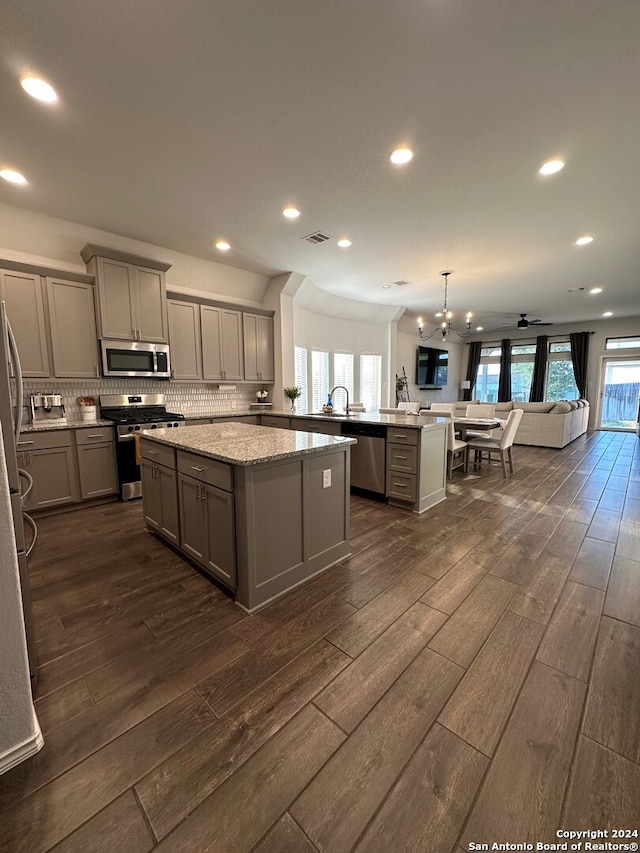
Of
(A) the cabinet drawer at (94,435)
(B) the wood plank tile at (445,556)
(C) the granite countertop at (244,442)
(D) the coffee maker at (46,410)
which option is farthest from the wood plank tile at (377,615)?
(D) the coffee maker at (46,410)

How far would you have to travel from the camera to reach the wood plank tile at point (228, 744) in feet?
3.57

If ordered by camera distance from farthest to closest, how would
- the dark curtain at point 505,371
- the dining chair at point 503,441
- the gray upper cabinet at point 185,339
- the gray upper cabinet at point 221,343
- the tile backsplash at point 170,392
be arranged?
the dark curtain at point 505,371 → the gray upper cabinet at point 221,343 → the dining chair at point 503,441 → the gray upper cabinet at point 185,339 → the tile backsplash at point 170,392

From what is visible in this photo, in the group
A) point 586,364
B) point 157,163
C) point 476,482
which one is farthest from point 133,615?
point 586,364

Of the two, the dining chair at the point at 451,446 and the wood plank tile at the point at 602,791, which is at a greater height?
the dining chair at the point at 451,446

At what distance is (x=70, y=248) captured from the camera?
3.90m

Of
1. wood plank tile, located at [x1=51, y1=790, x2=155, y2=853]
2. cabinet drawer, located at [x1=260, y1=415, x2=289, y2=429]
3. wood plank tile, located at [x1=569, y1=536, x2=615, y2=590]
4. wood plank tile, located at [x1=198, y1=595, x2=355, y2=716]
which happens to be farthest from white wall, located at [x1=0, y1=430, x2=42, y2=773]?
cabinet drawer, located at [x1=260, y1=415, x2=289, y2=429]

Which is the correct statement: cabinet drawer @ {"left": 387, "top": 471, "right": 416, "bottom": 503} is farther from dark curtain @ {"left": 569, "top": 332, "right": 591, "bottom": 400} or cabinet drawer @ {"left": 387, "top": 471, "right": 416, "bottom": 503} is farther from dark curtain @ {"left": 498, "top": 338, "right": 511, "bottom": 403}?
dark curtain @ {"left": 569, "top": 332, "right": 591, "bottom": 400}

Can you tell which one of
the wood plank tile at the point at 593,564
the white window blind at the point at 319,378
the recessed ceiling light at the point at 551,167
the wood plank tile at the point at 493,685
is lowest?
the wood plank tile at the point at 493,685

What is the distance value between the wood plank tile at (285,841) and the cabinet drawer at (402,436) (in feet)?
9.44

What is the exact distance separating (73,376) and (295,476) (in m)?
3.27

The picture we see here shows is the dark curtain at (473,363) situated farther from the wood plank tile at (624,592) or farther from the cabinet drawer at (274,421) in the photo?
the wood plank tile at (624,592)

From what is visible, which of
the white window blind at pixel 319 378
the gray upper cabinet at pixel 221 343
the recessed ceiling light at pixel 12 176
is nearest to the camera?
the recessed ceiling light at pixel 12 176

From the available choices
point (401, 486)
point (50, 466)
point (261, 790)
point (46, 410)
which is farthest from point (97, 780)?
point (46, 410)

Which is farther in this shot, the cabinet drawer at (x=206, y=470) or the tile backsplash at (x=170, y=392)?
the tile backsplash at (x=170, y=392)
